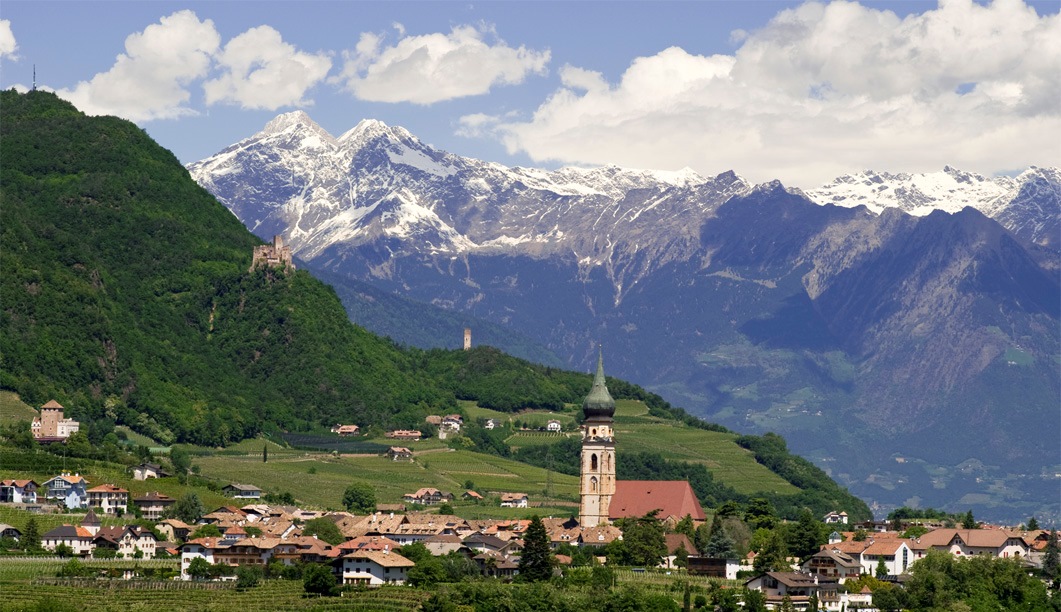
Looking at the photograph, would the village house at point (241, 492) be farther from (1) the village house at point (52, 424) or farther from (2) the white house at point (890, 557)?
(2) the white house at point (890, 557)

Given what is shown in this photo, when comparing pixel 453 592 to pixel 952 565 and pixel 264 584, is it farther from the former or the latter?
pixel 952 565

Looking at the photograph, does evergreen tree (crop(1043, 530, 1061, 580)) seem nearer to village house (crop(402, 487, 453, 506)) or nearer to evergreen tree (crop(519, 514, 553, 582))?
evergreen tree (crop(519, 514, 553, 582))

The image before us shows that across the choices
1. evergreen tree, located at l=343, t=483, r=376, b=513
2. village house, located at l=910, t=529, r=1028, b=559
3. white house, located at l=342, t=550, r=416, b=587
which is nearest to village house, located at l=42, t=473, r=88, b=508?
evergreen tree, located at l=343, t=483, r=376, b=513

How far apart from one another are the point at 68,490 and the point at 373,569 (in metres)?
38.5

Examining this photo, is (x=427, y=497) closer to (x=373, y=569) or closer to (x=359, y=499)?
(x=359, y=499)

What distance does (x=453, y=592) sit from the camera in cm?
12581

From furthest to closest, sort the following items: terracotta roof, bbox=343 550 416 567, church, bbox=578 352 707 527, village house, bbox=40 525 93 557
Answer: church, bbox=578 352 707 527
village house, bbox=40 525 93 557
terracotta roof, bbox=343 550 416 567

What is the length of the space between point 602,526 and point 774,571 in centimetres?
2764

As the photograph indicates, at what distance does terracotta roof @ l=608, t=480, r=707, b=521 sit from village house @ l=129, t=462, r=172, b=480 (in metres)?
38.2

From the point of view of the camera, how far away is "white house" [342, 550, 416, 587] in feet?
434

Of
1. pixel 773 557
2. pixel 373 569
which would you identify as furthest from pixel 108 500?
pixel 773 557

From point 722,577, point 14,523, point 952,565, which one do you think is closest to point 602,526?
point 722,577

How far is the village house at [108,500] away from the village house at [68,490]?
1.94 feet

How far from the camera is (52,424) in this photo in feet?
635
